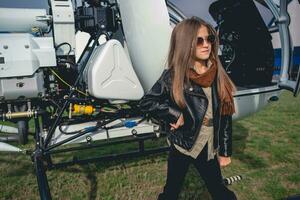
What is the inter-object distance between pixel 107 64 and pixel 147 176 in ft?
4.44

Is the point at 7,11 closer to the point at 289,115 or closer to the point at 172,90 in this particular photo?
the point at 172,90

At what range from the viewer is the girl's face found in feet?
5.76

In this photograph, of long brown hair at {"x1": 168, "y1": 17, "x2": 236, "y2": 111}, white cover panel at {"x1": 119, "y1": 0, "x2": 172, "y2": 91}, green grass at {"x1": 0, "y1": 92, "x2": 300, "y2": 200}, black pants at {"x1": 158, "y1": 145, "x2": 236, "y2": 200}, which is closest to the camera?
long brown hair at {"x1": 168, "y1": 17, "x2": 236, "y2": 111}

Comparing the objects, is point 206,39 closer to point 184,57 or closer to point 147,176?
point 184,57

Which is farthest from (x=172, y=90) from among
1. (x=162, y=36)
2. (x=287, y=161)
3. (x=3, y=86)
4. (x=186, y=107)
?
(x=287, y=161)

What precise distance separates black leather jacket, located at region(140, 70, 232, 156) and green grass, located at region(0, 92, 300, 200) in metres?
1.02

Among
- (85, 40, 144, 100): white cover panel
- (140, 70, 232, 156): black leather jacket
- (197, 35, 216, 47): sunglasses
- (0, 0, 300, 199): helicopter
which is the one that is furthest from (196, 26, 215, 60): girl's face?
(85, 40, 144, 100): white cover panel

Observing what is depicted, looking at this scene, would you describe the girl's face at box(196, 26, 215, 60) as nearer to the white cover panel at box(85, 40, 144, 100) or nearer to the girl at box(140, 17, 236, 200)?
the girl at box(140, 17, 236, 200)

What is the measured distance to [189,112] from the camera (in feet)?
5.73

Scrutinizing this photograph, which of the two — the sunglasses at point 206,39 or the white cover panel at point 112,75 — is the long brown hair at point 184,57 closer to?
the sunglasses at point 206,39

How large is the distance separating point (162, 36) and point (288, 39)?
1149 mm

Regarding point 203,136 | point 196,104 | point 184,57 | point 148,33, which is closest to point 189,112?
point 196,104

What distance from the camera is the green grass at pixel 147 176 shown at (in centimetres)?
277

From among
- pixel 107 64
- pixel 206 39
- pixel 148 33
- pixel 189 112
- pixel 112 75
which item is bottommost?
pixel 189 112
